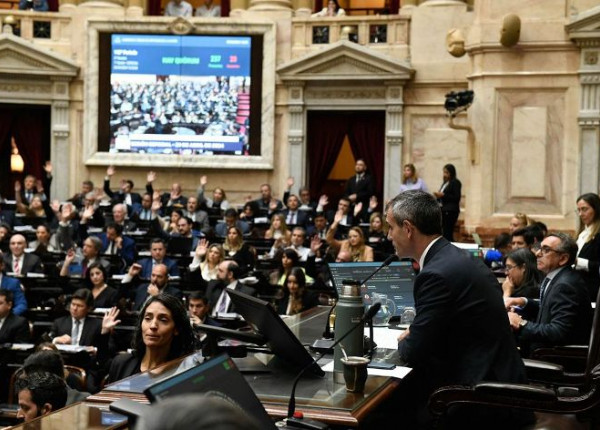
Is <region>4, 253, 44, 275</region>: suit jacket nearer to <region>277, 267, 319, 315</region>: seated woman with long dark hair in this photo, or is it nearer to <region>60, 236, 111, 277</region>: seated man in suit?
<region>60, 236, 111, 277</region>: seated man in suit

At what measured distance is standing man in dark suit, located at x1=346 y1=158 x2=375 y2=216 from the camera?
1675cm

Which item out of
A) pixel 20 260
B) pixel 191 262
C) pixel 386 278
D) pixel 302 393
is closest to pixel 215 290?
pixel 191 262

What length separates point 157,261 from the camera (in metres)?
11.8

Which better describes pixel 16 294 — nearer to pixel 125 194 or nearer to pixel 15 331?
pixel 15 331

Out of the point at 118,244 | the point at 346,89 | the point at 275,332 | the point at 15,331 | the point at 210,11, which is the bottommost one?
the point at 15,331

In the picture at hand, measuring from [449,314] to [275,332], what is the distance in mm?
696

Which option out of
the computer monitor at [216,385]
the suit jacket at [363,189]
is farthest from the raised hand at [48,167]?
the computer monitor at [216,385]

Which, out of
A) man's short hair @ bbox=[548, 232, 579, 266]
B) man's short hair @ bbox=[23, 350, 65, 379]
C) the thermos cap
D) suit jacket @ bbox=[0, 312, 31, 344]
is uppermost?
man's short hair @ bbox=[548, 232, 579, 266]

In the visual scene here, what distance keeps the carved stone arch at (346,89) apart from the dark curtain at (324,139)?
0.39 metres

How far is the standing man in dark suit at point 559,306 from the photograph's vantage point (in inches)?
215

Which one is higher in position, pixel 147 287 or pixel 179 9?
pixel 179 9

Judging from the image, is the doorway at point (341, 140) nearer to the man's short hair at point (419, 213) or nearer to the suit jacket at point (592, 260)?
the suit jacket at point (592, 260)

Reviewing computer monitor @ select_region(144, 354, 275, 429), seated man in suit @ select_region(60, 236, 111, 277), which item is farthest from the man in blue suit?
computer monitor @ select_region(144, 354, 275, 429)

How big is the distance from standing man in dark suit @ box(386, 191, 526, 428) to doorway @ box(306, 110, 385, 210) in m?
14.6
